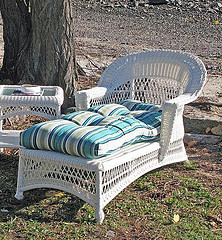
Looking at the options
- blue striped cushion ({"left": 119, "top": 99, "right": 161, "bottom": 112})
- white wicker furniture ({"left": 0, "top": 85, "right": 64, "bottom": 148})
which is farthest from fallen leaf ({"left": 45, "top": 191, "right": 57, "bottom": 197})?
blue striped cushion ({"left": 119, "top": 99, "right": 161, "bottom": 112})

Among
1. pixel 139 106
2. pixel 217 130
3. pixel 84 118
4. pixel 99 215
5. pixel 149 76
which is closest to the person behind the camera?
pixel 99 215

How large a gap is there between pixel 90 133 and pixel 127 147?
446mm

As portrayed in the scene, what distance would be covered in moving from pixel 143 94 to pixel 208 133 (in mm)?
838

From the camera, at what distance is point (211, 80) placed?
30.8 ft

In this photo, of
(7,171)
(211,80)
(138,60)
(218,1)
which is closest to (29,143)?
(7,171)

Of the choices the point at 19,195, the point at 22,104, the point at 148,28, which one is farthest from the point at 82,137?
the point at 148,28

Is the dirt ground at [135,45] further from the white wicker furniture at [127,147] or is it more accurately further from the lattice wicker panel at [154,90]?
the white wicker furniture at [127,147]

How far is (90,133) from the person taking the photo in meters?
4.54

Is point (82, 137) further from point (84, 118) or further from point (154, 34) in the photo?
point (154, 34)

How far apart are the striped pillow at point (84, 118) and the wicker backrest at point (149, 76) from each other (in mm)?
898

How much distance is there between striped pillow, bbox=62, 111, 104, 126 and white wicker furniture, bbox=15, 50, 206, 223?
383 mm

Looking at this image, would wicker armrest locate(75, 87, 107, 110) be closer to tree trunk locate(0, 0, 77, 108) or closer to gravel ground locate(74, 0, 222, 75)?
tree trunk locate(0, 0, 77, 108)

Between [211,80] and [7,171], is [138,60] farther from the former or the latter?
[211,80]

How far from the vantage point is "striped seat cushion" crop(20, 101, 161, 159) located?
4.43m
